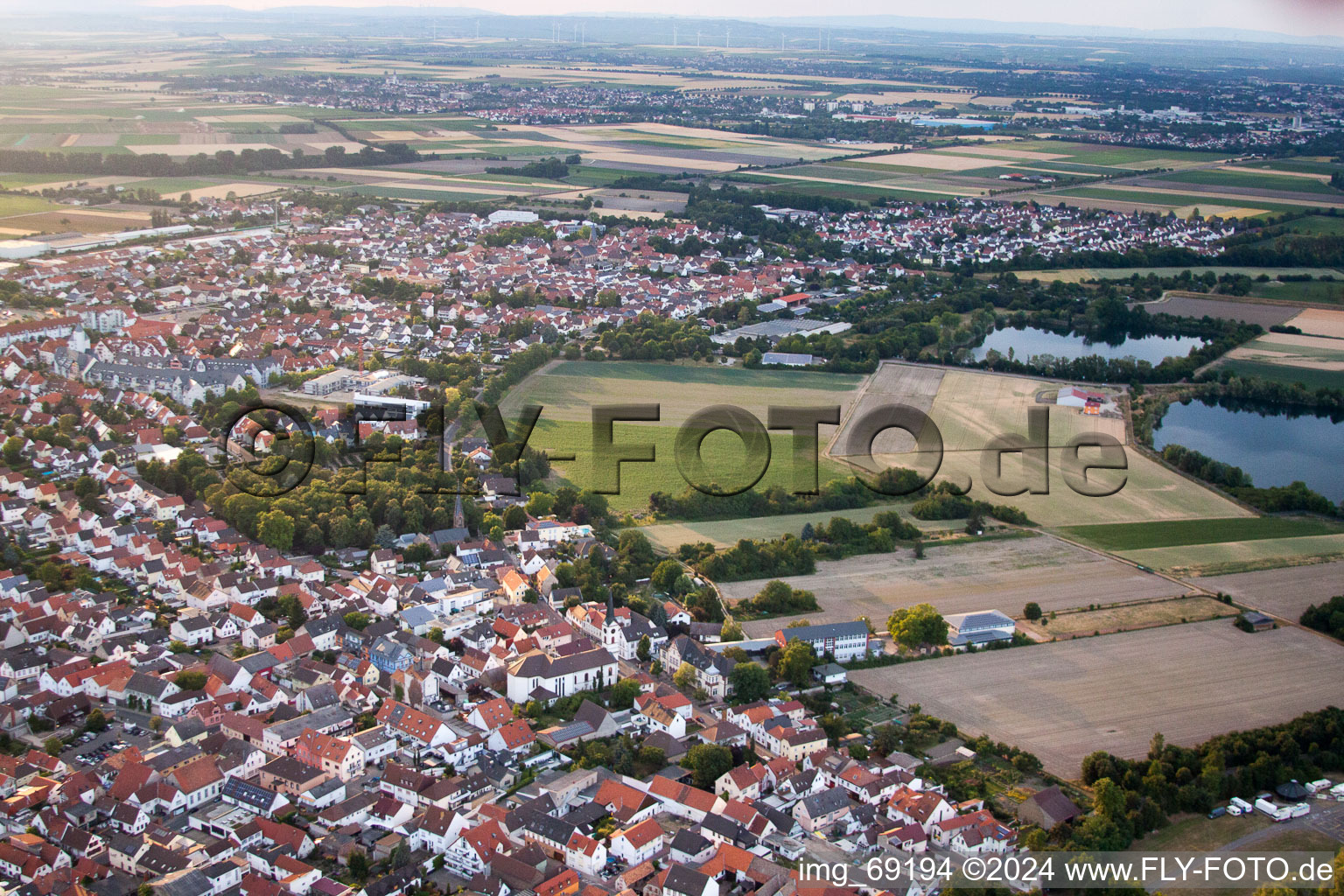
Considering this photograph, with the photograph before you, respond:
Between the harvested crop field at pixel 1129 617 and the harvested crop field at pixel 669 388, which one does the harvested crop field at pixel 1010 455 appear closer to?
the harvested crop field at pixel 669 388

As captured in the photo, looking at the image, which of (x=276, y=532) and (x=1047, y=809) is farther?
(x=276, y=532)

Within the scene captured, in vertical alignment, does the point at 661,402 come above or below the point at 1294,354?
below

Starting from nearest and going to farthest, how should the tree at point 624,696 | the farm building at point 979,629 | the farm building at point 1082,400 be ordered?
the tree at point 624,696 → the farm building at point 979,629 → the farm building at point 1082,400

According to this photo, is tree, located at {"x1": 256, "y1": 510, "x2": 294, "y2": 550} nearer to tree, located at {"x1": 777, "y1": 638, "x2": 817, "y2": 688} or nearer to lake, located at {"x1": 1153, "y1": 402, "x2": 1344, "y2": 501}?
tree, located at {"x1": 777, "y1": 638, "x2": 817, "y2": 688}

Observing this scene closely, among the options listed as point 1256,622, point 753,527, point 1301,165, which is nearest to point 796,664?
point 753,527

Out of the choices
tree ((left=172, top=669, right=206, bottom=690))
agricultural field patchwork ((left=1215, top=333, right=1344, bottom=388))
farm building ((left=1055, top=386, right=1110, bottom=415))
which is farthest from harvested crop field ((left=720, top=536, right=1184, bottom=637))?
agricultural field patchwork ((left=1215, top=333, right=1344, bottom=388))

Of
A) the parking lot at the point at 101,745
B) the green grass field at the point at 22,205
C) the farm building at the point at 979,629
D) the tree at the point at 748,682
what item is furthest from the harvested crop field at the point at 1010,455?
the green grass field at the point at 22,205

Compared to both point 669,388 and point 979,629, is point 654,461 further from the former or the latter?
point 979,629

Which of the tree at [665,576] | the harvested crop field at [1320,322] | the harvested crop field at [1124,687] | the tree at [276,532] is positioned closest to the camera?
the harvested crop field at [1124,687]
